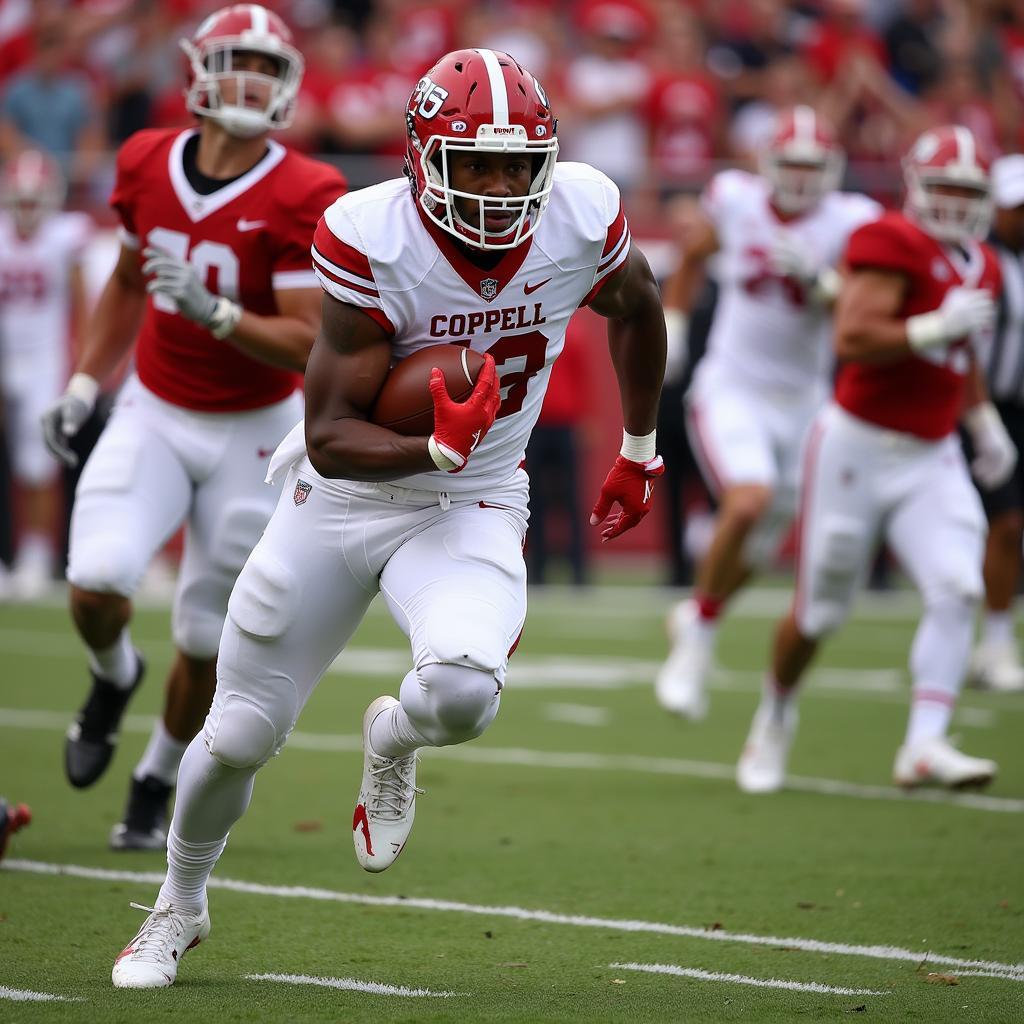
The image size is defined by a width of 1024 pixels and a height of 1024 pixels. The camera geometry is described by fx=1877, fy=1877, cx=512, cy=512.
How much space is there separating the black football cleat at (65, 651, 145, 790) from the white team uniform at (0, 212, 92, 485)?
6360mm

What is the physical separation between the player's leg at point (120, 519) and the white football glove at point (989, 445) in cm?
293

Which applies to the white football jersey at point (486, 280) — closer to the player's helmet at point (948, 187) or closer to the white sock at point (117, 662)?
the white sock at point (117, 662)

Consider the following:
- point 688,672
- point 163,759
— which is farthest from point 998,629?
point 163,759

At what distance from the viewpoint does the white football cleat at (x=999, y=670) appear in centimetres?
845

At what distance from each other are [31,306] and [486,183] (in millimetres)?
8558

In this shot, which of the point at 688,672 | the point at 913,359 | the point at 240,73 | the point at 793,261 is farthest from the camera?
the point at 793,261

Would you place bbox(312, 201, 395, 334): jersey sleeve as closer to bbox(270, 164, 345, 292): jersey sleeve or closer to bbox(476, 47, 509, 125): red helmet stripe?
bbox(476, 47, 509, 125): red helmet stripe

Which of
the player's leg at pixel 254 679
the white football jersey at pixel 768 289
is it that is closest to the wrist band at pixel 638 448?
the player's leg at pixel 254 679

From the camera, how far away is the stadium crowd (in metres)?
12.7

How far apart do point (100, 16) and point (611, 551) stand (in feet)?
17.7

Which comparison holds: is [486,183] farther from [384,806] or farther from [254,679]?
[384,806]

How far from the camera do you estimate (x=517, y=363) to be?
378 centimetres

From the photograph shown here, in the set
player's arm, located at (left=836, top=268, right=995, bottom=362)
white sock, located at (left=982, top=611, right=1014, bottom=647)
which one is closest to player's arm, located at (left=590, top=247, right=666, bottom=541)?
player's arm, located at (left=836, top=268, right=995, bottom=362)

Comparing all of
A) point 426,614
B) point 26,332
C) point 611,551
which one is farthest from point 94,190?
point 426,614
